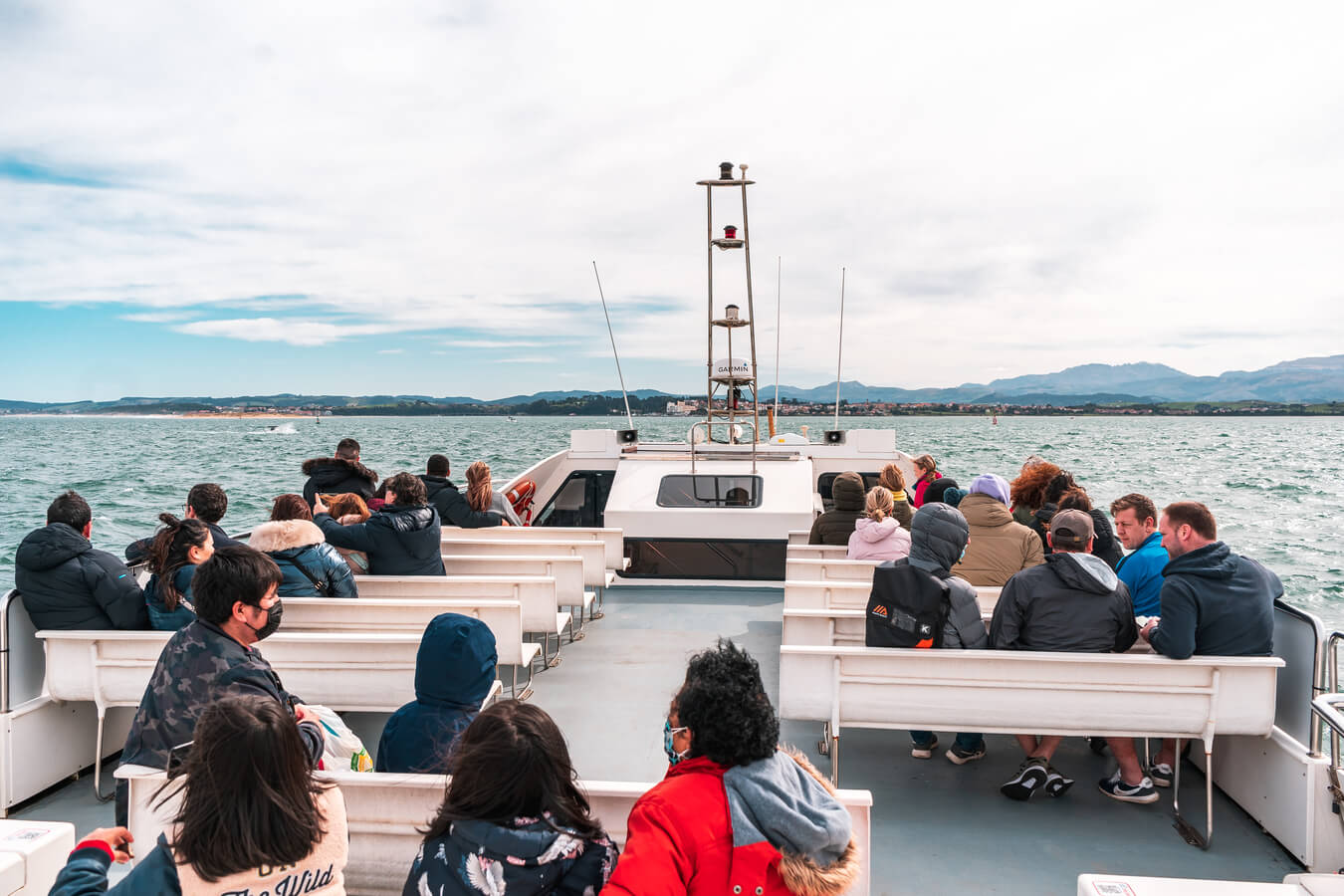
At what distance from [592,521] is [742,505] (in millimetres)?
2789

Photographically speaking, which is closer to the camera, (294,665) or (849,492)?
(294,665)

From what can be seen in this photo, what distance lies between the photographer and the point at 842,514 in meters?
6.88

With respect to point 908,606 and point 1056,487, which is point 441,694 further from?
point 1056,487

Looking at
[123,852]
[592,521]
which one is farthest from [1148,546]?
[592,521]

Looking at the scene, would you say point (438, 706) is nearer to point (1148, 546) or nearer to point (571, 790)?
point (571, 790)

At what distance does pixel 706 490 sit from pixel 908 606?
4.98 m

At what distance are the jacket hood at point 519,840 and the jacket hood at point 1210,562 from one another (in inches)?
115

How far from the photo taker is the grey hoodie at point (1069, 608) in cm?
375

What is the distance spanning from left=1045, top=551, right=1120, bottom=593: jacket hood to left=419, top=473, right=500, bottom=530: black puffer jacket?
4.88 meters

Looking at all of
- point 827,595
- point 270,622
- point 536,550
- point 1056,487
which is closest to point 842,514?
point 1056,487

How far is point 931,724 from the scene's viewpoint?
3.82 metres

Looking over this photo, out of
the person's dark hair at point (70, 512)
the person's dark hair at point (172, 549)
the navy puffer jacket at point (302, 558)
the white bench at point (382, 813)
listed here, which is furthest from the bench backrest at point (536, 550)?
the white bench at point (382, 813)

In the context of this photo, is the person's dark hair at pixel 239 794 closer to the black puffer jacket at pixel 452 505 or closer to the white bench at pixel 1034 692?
the white bench at pixel 1034 692

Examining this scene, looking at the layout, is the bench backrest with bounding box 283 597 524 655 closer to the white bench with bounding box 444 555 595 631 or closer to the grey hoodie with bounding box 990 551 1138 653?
the white bench with bounding box 444 555 595 631
